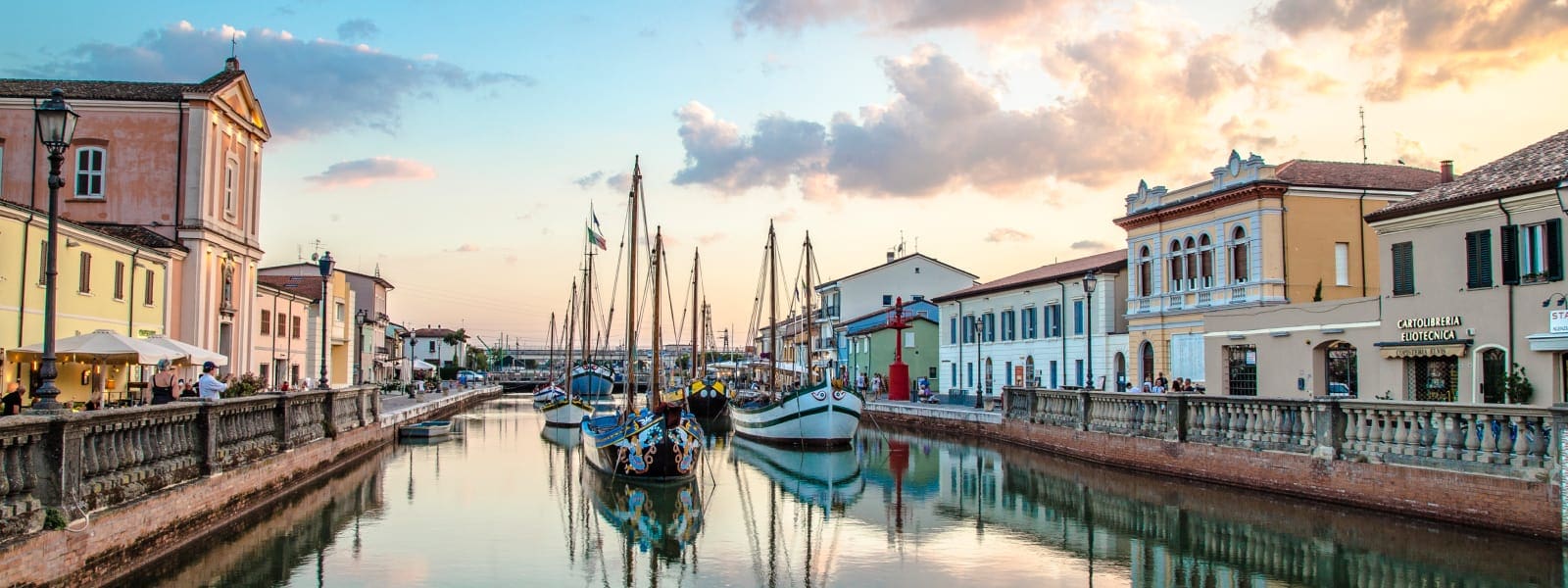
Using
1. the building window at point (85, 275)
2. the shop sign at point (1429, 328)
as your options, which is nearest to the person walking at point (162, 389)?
the building window at point (85, 275)

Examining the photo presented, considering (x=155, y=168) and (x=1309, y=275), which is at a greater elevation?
(x=155, y=168)

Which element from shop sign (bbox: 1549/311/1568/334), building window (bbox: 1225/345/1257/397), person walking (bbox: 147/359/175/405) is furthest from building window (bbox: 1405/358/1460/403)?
person walking (bbox: 147/359/175/405)

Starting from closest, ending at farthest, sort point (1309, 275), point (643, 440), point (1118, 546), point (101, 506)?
point (101, 506) < point (1118, 546) < point (643, 440) < point (1309, 275)

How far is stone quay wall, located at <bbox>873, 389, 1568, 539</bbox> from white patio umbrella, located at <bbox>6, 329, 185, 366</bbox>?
793 inches

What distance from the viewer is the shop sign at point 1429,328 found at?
22.3 meters

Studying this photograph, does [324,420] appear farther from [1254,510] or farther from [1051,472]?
[1254,510]

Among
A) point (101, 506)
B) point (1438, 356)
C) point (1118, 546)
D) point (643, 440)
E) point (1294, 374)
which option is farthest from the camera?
point (1294, 374)

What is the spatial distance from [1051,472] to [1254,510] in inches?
334

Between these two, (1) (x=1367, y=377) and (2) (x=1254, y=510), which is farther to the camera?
(1) (x=1367, y=377)

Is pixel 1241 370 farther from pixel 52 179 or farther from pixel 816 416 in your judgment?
pixel 52 179

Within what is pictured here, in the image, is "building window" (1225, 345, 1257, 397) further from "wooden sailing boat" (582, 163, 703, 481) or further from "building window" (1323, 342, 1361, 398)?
"wooden sailing boat" (582, 163, 703, 481)

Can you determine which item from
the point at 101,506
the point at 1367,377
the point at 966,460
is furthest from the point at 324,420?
the point at 1367,377

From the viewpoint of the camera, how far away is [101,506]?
1212cm

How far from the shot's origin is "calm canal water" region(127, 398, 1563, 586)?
14.7m
